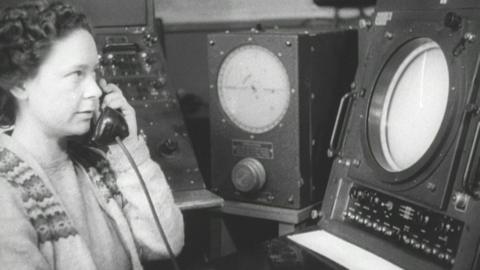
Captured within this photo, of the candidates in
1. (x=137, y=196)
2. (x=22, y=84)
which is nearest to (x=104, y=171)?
(x=137, y=196)

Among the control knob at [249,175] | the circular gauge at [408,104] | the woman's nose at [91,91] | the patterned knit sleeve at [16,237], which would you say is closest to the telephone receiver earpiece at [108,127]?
the woman's nose at [91,91]

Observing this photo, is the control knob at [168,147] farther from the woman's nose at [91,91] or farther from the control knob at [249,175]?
the woman's nose at [91,91]

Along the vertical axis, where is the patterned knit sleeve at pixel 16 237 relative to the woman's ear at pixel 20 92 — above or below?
below

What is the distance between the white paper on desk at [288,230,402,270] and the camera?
164 cm

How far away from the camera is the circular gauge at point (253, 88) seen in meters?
2.11

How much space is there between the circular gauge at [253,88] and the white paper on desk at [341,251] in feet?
1.49

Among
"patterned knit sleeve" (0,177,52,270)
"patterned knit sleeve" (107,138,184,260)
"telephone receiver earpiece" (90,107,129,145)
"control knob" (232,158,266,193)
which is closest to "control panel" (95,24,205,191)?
"control knob" (232,158,266,193)

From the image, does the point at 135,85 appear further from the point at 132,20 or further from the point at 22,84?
the point at 22,84

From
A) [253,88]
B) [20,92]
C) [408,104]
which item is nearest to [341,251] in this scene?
[408,104]

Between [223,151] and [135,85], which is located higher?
[135,85]

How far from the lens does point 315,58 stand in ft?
6.97

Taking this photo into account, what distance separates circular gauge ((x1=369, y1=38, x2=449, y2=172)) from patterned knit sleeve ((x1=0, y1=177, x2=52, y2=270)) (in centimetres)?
99

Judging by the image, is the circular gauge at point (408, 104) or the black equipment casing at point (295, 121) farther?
the black equipment casing at point (295, 121)

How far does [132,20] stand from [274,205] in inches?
34.0
